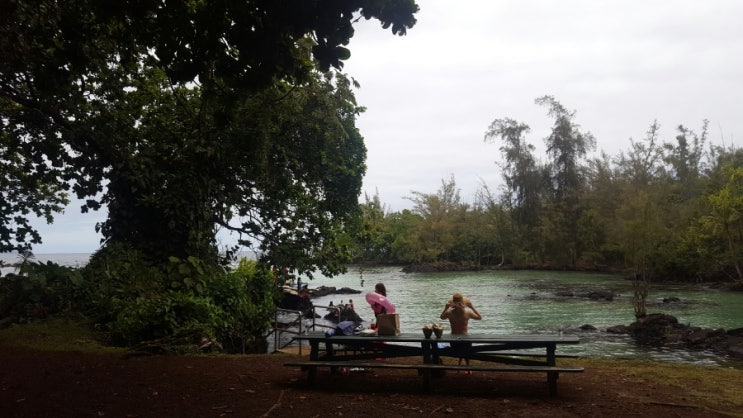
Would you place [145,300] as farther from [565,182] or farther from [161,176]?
[565,182]

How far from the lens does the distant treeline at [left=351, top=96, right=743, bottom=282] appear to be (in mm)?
34312

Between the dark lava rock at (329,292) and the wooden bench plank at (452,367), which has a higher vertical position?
the wooden bench plank at (452,367)

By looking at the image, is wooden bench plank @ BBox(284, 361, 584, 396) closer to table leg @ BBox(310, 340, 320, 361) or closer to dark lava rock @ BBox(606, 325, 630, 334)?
table leg @ BBox(310, 340, 320, 361)

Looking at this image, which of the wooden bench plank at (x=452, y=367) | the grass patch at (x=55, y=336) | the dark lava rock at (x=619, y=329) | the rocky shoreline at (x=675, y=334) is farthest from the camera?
the dark lava rock at (x=619, y=329)

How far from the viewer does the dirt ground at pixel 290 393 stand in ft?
16.2

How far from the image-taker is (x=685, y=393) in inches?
234

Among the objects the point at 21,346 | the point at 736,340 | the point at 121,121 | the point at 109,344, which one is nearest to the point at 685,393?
the point at 109,344

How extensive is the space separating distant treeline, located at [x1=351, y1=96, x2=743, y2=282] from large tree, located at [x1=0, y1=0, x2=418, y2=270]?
2126 cm

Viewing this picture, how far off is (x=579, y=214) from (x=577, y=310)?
3389 cm

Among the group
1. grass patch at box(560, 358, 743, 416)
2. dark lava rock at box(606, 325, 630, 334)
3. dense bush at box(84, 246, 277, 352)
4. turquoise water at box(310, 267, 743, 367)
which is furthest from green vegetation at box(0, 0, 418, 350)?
dark lava rock at box(606, 325, 630, 334)

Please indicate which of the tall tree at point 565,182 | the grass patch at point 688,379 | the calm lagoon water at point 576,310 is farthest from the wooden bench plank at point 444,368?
the tall tree at point 565,182

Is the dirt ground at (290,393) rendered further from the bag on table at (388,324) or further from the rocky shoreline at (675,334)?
the rocky shoreline at (675,334)

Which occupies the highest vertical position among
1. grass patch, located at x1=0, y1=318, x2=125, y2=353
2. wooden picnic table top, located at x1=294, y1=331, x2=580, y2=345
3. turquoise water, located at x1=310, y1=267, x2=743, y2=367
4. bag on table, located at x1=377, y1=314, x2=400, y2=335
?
bag on table, located at x1=377, y1=314, x2=400, y2=335

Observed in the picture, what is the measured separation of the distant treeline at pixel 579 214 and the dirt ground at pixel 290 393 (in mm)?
27852
